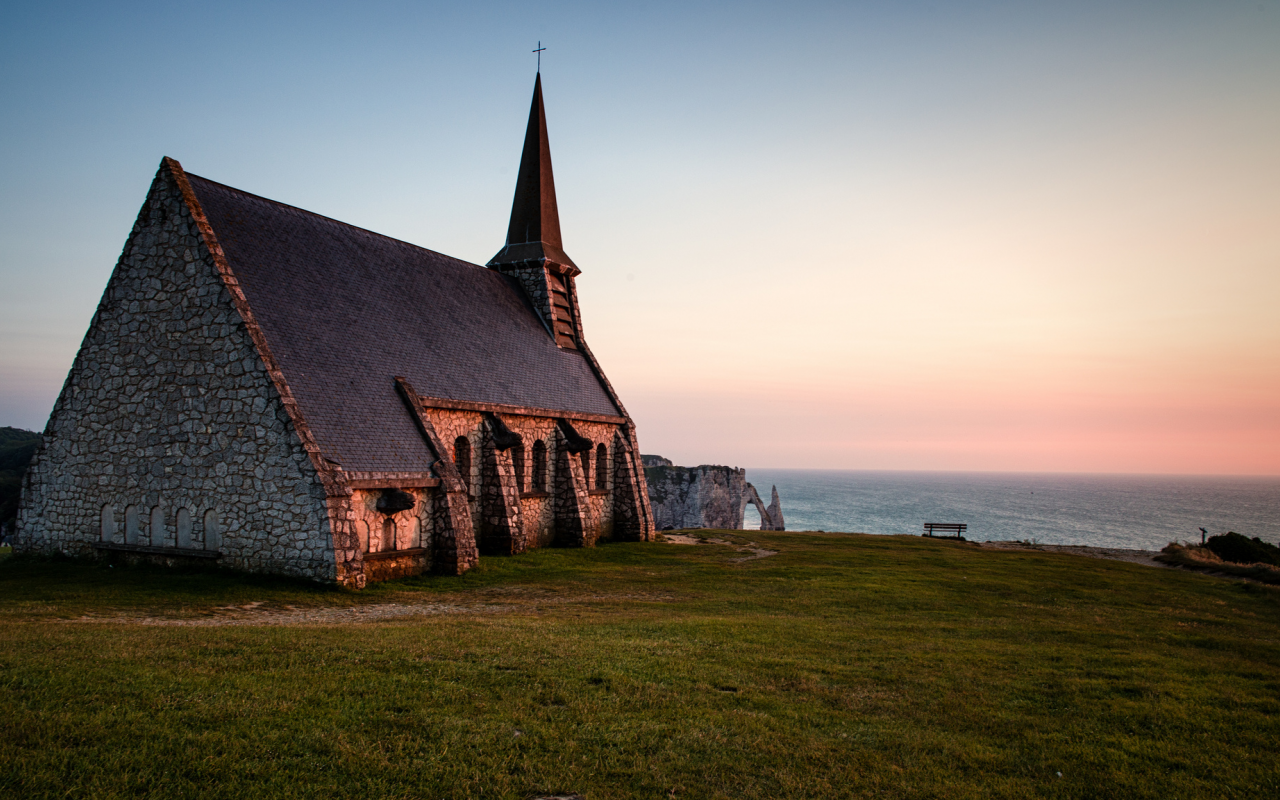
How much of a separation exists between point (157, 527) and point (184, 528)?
3.05 feet

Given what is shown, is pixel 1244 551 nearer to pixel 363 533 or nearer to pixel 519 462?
pixel 519 462

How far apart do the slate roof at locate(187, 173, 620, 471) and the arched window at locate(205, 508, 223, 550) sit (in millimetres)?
3174

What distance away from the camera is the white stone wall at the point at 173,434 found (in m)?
17.6

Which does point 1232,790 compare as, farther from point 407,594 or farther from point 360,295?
point 360,295

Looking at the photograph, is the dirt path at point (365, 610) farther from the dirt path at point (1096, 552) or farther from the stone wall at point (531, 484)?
the dirt path at point (1096, 552)

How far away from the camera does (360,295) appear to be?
24328 mm

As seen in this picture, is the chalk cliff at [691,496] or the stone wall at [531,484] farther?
the chalk cliff at [691,496]

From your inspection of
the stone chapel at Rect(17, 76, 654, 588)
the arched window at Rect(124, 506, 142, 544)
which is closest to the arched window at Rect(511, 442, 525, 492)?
the stone chapel at Rect(17, 76, 654, 588)

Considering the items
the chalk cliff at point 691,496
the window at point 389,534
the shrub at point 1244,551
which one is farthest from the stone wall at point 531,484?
the chalk cliff at point 691,496

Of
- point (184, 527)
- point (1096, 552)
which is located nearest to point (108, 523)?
point (184, 527)

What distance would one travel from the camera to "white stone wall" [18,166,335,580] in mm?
17594

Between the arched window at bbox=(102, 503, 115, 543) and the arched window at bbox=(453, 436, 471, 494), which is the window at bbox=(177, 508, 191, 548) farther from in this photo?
the arched window at bbox=(453, 436, 471, 494)

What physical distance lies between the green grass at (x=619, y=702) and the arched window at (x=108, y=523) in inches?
116

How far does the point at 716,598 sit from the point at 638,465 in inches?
624
